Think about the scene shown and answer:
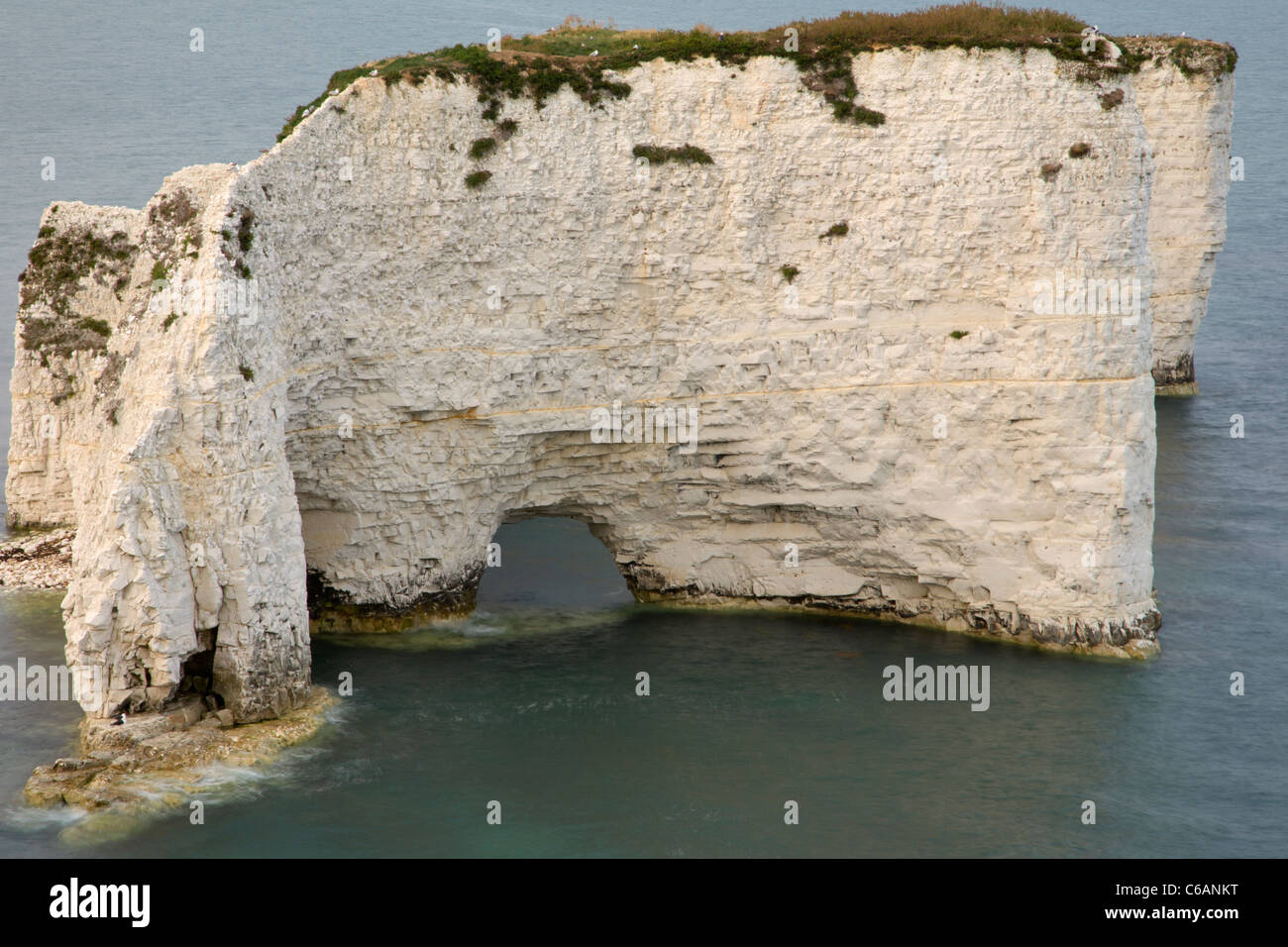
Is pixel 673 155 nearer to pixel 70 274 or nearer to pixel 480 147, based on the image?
pixel 480 147

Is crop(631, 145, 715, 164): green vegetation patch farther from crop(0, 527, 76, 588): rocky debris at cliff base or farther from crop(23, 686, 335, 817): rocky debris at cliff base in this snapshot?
crop(0, 527, 76, 588): rocky debris at cliff base

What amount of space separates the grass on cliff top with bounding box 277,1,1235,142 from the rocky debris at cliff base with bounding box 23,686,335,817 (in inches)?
518

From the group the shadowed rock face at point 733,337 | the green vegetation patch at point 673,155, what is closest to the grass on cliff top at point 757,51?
the shadowed rock face at point 733,337

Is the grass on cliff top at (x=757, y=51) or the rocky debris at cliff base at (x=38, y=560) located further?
the rocky debris at cliff base at (x=38, y=560)

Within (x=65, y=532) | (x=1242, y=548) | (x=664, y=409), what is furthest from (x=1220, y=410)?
(x=65, y=532)

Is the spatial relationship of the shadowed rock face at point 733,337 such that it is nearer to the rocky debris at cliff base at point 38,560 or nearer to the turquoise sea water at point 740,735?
the turquoise sea water at point 740,735

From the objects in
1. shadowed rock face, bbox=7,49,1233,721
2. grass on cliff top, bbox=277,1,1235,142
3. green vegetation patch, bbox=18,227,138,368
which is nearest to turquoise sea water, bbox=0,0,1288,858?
shadowed rock face, bbox=7,49,1233,721

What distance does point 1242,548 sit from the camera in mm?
44281

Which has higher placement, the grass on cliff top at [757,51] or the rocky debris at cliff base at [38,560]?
the grass on cliff top at [757,51]

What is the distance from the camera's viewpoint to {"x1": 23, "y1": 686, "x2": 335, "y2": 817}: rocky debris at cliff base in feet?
89.4

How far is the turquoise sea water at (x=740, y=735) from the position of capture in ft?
88.6

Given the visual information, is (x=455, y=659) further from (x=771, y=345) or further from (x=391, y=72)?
(x=391, y=72)

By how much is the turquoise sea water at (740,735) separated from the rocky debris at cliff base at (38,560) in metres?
0.77

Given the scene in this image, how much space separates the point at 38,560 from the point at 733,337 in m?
20.5
